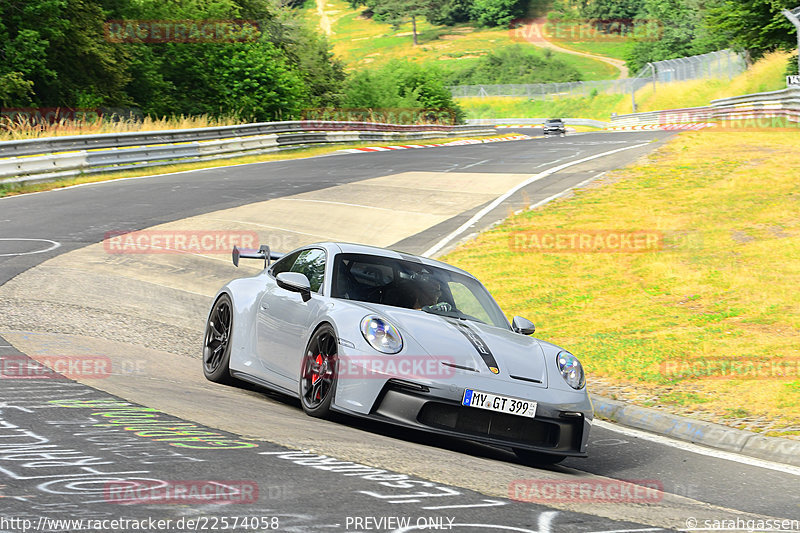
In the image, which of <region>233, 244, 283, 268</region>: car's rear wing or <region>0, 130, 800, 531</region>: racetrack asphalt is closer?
<region>0, 130, 800, 531</region>: racetrack asphalt

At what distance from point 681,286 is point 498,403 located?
761 centimetres

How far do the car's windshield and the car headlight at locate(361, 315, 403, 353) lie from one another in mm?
723

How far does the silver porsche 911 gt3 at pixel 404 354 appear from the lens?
6.47 metres

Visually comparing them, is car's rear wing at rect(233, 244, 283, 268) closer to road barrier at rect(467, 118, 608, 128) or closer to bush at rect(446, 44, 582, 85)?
road barrier at rect(467, 118, 608, 128)

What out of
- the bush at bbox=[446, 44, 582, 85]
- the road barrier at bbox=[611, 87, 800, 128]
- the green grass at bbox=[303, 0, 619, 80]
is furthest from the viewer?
the green grass at bbox=[303, 0, 619, 80]

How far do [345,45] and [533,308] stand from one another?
154226mm

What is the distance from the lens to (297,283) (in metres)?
7.50

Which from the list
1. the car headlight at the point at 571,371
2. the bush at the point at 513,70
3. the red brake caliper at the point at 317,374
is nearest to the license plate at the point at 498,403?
the car headlight at the point at 571,371

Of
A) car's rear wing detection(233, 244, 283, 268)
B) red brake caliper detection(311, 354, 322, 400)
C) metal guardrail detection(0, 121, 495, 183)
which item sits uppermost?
metal guardrail detection(0, 121, 495, 183)

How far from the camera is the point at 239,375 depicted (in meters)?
8.27

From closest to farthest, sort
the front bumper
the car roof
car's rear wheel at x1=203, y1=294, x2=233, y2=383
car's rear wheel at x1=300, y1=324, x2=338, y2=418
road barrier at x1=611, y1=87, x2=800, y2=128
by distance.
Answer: the front bumper → car's rear wheel at x1=300, y1=324, x2=338, y2=418 → the car roof → car's rear wheel at x1=203, y1=294, x2=233, y2=383 → road barrier at x1=611, y1=87, x2=800, y2=128

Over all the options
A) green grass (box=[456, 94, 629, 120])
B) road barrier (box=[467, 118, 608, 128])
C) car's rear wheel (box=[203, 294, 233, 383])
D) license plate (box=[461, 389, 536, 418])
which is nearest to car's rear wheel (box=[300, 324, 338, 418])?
license plate (box=[461, 389, 536, 418])

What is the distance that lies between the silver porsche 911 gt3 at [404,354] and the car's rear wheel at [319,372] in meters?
0.01

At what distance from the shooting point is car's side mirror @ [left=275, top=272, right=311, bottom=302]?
7492 millimetres
